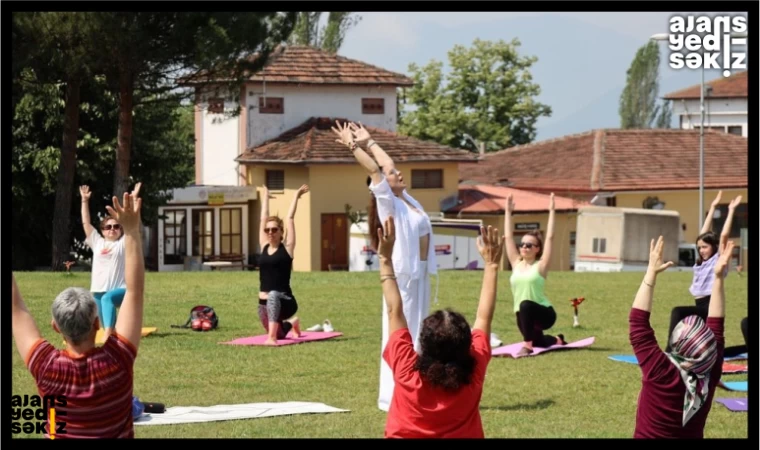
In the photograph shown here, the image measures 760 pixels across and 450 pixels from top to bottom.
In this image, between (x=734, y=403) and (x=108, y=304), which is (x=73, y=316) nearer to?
(x=734, y=403)

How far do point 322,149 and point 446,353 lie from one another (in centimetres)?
4000

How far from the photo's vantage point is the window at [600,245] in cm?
4288

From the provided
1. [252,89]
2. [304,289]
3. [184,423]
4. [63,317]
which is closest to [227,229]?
[252,89]

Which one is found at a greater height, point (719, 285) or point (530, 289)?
point (719, 285)

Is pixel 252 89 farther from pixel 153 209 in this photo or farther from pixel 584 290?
pixel 584 290

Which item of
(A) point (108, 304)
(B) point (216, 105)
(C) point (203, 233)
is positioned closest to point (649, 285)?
(A) point (108, 304)

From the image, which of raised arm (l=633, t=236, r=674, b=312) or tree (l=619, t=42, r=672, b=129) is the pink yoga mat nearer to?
raised arm (l=633, t=236, r=674, b=312)

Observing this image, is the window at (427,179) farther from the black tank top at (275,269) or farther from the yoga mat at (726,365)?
the yoga mat at (726,365)

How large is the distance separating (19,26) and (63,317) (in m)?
16.4

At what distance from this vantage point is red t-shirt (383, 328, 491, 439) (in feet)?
20.5

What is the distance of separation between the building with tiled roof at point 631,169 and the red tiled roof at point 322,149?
7672mm

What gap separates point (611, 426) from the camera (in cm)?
988

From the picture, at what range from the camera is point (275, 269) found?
47.6 feet

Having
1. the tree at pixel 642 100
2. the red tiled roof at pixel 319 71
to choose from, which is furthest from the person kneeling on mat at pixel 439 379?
the tree at pixel 642 100
